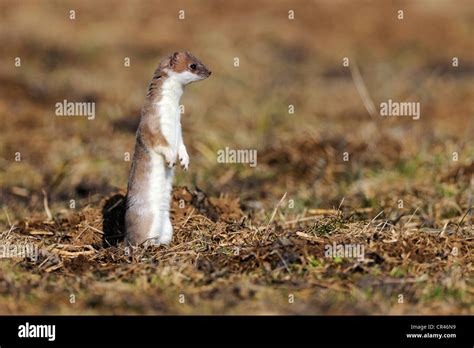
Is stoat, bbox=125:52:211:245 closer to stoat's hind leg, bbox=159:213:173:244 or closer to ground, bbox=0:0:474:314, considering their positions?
stoat's hind leg, bbox=159:213:173:244

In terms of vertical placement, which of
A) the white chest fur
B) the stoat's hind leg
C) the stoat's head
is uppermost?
the stoat's head

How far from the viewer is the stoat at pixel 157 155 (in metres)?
6.86

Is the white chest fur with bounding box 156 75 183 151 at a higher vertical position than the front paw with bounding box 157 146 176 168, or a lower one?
higher

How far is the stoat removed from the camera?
270 inches

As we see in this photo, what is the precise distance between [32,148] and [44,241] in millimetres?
5055

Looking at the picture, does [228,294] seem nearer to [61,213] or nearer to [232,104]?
[61,213]

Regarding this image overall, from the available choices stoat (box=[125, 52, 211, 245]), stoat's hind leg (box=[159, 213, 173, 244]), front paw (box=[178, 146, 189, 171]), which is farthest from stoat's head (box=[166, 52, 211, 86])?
stoat's hind leg (box=[159, 213, 173, 244])

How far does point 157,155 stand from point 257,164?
12.8 ft

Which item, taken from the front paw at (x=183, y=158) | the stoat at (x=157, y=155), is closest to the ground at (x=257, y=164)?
the stoat at (x=157, y=155)

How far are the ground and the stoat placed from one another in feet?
0.82

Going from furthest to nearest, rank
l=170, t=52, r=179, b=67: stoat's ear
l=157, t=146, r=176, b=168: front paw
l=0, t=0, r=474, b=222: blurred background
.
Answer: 1. l=0, t=0, r=474, b=222: blurred background
2. l=170, t=52, r=179, b=67: stoat's ear
3. l=157, t=146, r=176, b=168: front paw

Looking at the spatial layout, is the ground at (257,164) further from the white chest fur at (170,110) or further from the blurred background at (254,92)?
the white chest fur at (170,110)

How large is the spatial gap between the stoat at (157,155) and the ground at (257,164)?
0.82 ft

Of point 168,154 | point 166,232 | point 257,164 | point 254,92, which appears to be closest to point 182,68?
point 168,154
